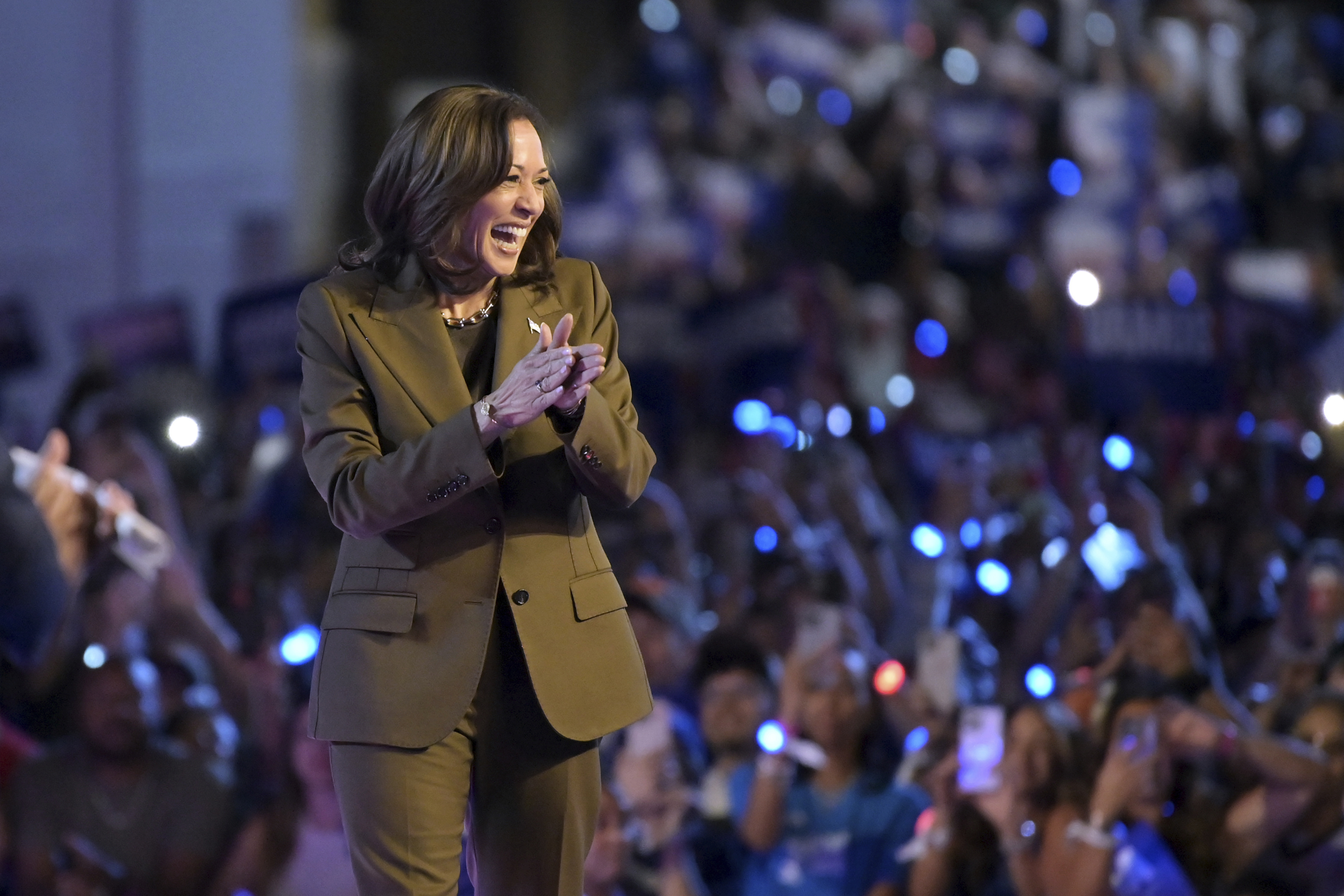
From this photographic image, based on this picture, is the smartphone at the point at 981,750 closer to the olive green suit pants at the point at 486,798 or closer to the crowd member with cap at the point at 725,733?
the crowd member with cap at the point at 725,733

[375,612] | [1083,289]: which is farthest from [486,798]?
[1083,289]

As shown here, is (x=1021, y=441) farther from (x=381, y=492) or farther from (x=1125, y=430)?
(x=381, y=492)

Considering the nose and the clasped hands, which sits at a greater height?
the nose

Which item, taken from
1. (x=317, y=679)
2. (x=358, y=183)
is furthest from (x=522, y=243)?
(x=358, y=183)

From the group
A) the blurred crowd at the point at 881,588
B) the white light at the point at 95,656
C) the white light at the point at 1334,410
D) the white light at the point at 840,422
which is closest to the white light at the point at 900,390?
the blurred crowd at the point at 881,588

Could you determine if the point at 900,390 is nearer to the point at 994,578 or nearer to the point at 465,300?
the point at 994,578

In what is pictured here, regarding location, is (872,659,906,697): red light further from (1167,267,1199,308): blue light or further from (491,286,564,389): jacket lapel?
(1167,267,1199,308): blue light

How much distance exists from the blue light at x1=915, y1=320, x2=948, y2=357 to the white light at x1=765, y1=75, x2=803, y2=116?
313cm

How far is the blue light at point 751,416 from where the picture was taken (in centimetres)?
629

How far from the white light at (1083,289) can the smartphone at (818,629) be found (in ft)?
4.38

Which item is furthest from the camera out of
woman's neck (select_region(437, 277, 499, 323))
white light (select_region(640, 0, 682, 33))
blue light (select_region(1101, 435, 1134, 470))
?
white light (select_region(640, 0, 682, 33))

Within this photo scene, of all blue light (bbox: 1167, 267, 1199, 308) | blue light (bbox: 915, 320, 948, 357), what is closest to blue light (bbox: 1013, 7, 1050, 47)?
blue light (bbox: 1167, 267, 1199, 308)

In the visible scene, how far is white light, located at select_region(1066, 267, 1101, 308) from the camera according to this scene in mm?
4812

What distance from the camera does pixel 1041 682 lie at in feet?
12.7
